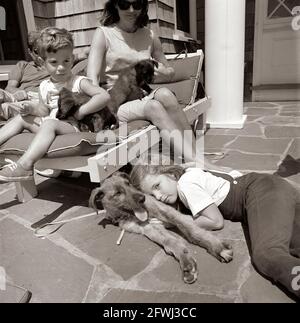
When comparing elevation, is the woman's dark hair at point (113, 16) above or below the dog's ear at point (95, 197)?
above

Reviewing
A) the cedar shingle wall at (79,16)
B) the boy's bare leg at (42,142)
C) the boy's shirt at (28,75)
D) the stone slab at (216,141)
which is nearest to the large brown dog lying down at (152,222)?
the boy's bare leg at (42,142)

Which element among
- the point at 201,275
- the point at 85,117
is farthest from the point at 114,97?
the point at 201,275

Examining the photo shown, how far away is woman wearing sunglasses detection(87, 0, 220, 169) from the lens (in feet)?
8.96

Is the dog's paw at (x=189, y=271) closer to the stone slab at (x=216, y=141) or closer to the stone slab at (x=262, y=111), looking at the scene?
the stone slab at (x=216, y=141)

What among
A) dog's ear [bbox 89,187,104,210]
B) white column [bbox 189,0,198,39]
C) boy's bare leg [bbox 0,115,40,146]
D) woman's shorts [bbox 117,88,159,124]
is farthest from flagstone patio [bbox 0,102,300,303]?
white column [bbox 189,0,198,39]

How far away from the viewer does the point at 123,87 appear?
9.92 ft

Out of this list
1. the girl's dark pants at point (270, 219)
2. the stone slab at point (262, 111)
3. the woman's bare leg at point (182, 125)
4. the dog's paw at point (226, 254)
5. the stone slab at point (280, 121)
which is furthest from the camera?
the stone slab at point (262, 111)

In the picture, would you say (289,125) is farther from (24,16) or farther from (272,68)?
(24,16)

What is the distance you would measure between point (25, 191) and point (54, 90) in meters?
0.94

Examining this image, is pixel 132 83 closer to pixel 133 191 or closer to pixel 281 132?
pixel 133 191

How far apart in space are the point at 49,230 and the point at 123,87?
1.47m

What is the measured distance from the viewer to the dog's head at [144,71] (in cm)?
309

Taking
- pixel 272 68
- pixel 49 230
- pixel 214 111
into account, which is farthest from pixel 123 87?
pixel 272 68
